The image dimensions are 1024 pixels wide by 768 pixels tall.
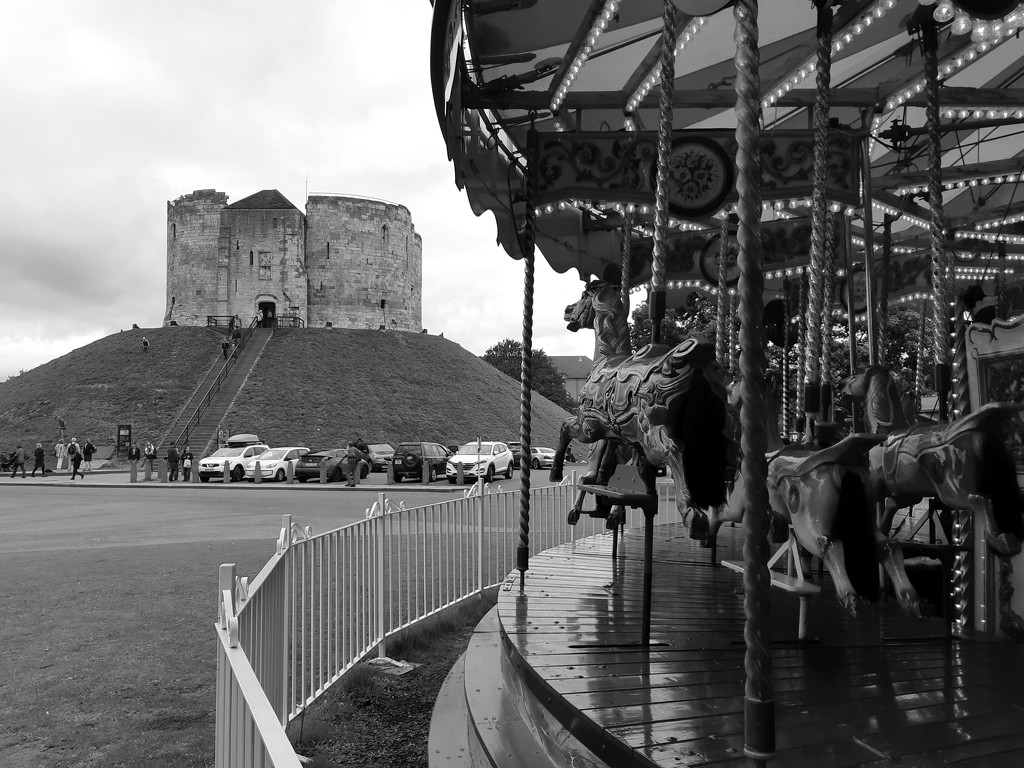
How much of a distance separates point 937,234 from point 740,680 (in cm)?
305

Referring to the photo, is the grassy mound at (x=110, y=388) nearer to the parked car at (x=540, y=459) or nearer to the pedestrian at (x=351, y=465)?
the parked car at (x=540, y=459)

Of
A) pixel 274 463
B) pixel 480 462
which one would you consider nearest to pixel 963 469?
pixel 480 462

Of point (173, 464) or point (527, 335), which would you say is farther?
point (173, 464)

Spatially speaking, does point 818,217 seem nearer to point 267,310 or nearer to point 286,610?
point 286,610

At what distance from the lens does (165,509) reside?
1758 cm

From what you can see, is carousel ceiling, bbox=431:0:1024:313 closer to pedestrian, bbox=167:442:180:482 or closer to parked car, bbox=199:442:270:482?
parked car, bbox=199:442:270:482

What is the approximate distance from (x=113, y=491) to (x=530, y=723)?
78.2ft

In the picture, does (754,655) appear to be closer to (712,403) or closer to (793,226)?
(712,403)

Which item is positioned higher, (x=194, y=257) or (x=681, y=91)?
(x=194, y=257)

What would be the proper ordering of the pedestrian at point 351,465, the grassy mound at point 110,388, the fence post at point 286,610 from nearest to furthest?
the fence post at point 286,610
the pedestrian at point 351,465
the grassy mound at point 110,388

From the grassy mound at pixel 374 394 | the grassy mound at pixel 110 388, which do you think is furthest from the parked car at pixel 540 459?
the grassy mound at pixel 110 388

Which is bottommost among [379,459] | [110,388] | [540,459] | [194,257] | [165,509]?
[165,509]

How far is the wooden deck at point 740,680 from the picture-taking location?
2.43 meters

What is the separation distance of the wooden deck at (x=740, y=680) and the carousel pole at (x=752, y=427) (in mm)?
307
